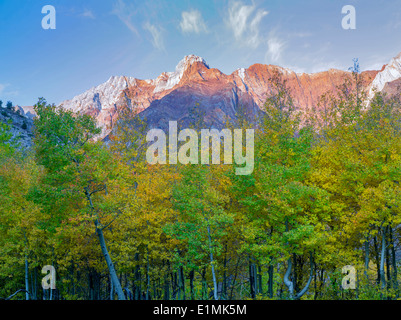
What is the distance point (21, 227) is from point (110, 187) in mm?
7988

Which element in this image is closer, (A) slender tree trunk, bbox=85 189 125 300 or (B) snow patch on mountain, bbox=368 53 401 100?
(A) slender tree trunk, bbox=85 189 125 300

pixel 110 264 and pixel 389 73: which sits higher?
pixel 389 73

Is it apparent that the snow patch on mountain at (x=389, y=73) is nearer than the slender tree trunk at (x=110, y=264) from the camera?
No

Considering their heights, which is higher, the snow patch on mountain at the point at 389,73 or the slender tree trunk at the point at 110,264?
the snow patch on mountain at the point at 389,73

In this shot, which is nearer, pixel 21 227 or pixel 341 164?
pixel 341 164

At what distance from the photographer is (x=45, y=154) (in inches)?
561

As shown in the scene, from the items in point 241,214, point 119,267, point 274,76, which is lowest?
point 119,267

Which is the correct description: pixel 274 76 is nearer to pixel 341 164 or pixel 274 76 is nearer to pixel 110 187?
pixel 341 164

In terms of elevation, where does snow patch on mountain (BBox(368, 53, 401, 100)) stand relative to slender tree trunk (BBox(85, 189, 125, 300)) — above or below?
above

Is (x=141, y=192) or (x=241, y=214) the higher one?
(x=141, y=192)

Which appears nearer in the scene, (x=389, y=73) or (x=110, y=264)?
(x=110, y=264)
